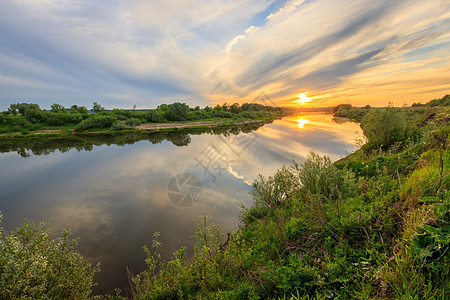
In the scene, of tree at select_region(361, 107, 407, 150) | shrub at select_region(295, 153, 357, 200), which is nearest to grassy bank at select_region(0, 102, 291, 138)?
tree at select_region(361, 107, 407, 150)

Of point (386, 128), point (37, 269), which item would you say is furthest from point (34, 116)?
point (386, 128)

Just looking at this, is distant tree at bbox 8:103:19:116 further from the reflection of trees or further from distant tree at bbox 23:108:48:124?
the reflection of trees

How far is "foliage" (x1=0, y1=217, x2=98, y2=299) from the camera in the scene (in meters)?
2.44

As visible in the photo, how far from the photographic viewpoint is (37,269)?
8.85 feet

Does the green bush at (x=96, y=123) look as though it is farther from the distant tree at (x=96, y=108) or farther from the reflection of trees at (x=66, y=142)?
the distant tree at (x=96, y=108)

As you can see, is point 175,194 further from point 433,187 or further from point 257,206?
point 433,187

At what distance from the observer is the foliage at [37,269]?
2443mm

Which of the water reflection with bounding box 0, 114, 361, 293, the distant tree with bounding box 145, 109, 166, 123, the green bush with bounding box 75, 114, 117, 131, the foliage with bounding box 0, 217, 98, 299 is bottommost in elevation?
the water reflection with bounding box 0, 114, 361, 293

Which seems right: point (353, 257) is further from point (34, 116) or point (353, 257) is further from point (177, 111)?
point (34, 116)

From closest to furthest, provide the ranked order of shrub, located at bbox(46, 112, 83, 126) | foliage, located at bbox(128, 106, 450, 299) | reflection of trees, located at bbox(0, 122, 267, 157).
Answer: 1. foliage, located at bbox(128, 106, 450, 299)
2. reflection of trees, located at bbox(0, 122, 267, 157)
3. shrub, located at bbox(46, 112, 83, 126)

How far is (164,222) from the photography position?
7.78 m

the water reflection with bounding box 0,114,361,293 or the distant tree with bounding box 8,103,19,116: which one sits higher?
the distant tree with bounding box 8,103,19,116

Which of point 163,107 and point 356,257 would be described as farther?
point 163,107

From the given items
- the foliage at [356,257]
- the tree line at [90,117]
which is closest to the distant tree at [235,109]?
the tree line at [90,117]
